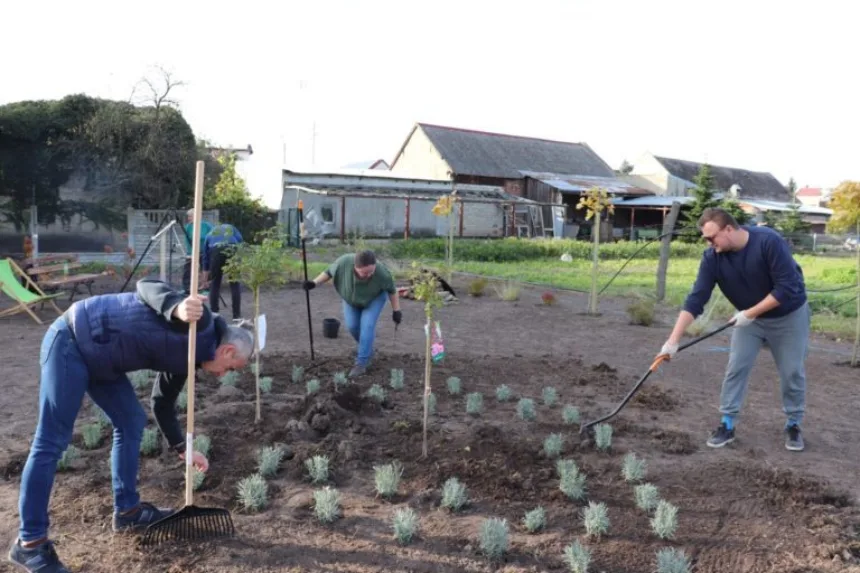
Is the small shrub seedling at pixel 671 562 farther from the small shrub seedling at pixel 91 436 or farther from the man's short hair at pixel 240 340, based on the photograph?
the small shrub seedling at pixel 91 436

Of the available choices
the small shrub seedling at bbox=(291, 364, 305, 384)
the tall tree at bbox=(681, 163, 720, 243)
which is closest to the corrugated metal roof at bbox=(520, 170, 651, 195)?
the tall tree at bbox=(681, 163, 720, 243)

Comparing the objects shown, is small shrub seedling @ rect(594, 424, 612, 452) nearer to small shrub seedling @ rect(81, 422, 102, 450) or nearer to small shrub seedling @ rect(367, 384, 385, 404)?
small shrub seedling @ rect(367, 384, 385, 404)

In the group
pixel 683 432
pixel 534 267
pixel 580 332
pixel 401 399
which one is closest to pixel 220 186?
pixel 534 267

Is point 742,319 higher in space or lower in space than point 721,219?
lower

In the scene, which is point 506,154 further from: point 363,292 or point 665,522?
point 665,522

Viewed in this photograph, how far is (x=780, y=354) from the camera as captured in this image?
509cm

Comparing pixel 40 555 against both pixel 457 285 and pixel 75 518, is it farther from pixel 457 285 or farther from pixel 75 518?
pixel 457 285

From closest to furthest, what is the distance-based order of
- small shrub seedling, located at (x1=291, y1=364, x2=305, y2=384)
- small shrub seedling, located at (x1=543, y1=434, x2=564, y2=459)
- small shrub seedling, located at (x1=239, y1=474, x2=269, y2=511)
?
small shrub seedling, located at (x1=239, y1=474, x2=269, y2=511)
small shrub seedling, located at (x1=543, y1=434, x2=564, y2=459)
small shrub seedling, located at (x1=291, y1=364, x2=305, y2=384)

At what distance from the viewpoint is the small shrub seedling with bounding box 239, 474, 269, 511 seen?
3.80m

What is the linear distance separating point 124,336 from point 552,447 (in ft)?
9.67

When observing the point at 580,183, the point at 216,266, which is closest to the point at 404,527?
the point at 216,266

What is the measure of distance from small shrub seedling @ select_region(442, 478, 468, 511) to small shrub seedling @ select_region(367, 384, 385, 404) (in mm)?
1913

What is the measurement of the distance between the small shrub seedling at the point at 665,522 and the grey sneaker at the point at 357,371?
3708 mm

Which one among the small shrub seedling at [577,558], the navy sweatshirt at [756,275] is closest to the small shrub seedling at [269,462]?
the small shrub seedling at [577,558]
